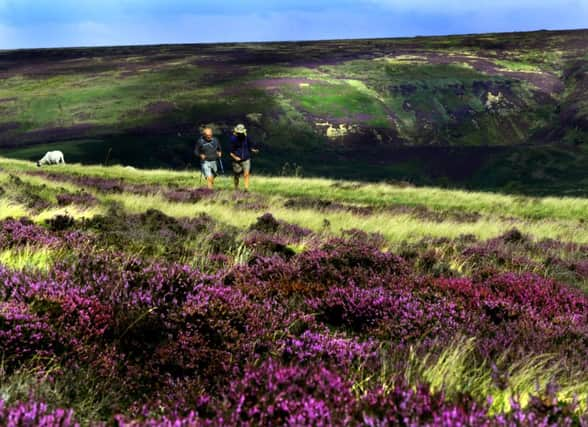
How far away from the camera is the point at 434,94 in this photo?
95.1 metres

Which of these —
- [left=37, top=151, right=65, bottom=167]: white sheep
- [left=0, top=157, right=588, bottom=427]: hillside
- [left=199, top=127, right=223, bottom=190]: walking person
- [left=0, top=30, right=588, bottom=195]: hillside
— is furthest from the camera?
[left=0, top=30, right=588, bottom=195]: hillside

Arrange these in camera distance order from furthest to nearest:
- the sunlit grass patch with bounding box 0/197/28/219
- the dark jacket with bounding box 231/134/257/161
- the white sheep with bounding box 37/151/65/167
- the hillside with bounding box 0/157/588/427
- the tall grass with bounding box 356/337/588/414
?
the white sheep with bounding box 37/151/65/167
the dark jacket with bounding box 231/134/257/161
the sunlit grass patch with bounding box 0/197/28/219
the tall grass with bounding box 356/337/588/414
the hillside with bounding box 0/157/588/427

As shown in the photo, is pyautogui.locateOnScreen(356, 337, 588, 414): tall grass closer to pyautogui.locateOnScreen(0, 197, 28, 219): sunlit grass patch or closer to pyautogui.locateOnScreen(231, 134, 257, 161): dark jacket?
pyautogui.locateOnScreen(0, 197, 28, 219): sunlit grass patch

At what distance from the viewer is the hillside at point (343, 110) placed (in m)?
65.8

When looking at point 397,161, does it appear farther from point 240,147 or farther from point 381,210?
point 381,210

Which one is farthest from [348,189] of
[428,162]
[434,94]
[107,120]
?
[434,94]

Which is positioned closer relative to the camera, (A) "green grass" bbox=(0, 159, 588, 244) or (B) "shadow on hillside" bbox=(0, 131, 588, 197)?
(A) "green grass" bbox=(0, 159, 588, 244)

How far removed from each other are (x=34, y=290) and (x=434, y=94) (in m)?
96.8

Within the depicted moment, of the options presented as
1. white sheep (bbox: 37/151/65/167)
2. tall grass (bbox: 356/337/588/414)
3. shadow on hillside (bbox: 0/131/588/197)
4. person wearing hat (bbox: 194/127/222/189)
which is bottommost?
shadow on hillside (bbox: 0/131/588/197)

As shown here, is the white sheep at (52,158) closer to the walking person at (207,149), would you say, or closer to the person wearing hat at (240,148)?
the walking person at (207,149)

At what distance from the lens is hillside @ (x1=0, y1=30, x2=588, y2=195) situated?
6581 cm

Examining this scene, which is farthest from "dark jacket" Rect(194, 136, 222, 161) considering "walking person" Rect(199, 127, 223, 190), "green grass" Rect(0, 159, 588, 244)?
"green grass" Rect(0, 159, 588, 244)

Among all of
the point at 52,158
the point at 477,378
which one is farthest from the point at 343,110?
the point at 477,378

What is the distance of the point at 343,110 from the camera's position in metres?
88.7
